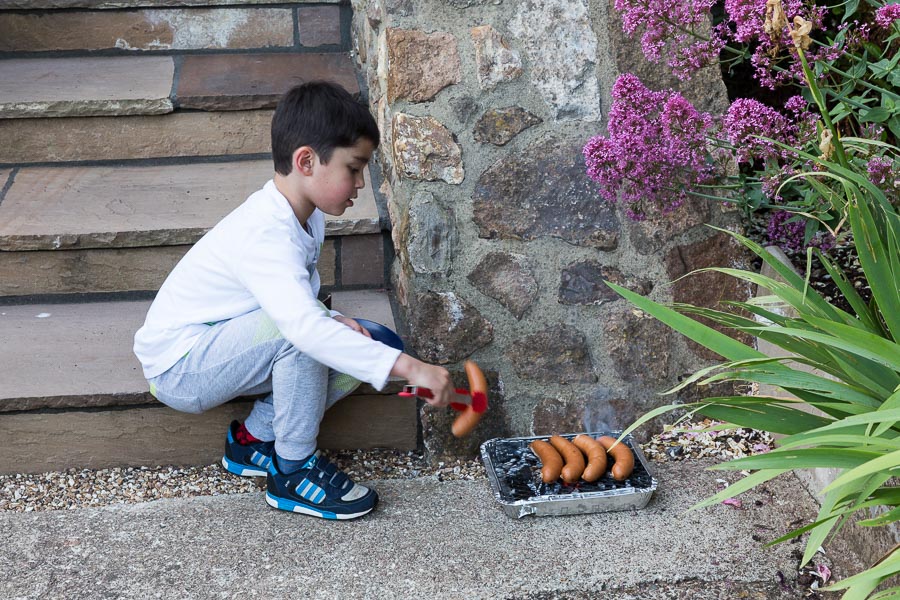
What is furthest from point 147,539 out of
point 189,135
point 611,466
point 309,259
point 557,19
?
point 557,19

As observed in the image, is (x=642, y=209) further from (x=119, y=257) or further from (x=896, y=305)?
(x=119, y=257)

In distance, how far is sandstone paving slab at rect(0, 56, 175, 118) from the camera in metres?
2.69

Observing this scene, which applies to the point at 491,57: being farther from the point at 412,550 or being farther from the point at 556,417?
the point at 412,550

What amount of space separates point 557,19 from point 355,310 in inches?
36.3

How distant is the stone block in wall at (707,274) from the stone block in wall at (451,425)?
516 mm

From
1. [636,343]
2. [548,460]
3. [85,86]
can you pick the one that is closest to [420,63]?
[636,343]

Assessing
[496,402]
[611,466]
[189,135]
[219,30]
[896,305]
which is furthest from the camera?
[219,30]

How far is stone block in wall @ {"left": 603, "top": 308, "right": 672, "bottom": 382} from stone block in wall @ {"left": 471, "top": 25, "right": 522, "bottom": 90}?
2.15 feet

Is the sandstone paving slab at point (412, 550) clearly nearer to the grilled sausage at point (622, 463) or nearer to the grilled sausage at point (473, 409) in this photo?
the grilled sausage at point (622, 463)

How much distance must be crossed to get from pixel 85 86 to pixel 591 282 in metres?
1.71

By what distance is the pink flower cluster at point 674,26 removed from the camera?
6.43 feet

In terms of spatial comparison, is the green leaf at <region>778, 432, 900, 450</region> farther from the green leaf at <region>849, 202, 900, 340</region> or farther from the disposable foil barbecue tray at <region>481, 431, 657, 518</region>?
the disposable foil barbecue tray at <region>481, 431, 657, 518</region>

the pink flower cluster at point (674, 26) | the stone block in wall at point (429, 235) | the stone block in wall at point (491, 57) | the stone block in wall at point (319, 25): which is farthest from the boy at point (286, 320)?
the stone block in wall at point (319, 25)

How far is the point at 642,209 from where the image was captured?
221cm
